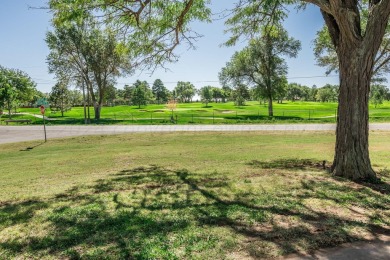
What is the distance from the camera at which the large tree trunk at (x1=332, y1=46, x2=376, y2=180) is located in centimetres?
731

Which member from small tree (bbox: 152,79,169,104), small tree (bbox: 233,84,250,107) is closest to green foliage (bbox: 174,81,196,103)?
small tree (bbox: 152,79,169,104)

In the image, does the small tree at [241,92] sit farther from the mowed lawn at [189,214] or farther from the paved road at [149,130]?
the mowed lawn at [189,214]

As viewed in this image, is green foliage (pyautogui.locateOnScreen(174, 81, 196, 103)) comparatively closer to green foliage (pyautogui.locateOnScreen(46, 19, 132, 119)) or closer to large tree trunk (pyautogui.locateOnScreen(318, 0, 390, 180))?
green foliage (pyautogui.locateOnScreen(46, 19, 132, 119))

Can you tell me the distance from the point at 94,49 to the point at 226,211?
42.3 metres

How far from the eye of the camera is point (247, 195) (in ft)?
20.5

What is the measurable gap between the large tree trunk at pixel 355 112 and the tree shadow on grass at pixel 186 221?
3.01ft

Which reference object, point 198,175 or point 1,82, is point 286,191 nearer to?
point 198,175

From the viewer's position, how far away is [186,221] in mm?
4719

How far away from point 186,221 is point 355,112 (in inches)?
211

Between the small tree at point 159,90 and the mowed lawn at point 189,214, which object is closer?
the mowed lawn at point 189,214

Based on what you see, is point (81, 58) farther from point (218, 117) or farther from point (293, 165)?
point (293, 165)

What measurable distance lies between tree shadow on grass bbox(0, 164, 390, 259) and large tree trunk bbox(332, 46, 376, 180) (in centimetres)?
92

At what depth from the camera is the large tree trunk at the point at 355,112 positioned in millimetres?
7312

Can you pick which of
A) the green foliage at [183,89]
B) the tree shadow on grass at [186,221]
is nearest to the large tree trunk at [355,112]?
the tree shadow on grass at [186,221]
